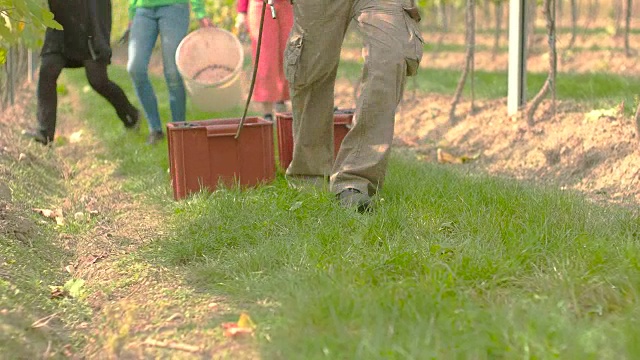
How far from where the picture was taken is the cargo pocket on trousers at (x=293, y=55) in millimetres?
4449

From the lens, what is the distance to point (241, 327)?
9.16 feet

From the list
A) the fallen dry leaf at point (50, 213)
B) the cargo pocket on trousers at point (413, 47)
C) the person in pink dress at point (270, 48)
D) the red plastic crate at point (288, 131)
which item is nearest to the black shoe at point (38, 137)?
the person in pink dress at point (270, 48)

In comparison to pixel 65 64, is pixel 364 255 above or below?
below

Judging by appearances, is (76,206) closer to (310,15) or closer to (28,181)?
(28,181)

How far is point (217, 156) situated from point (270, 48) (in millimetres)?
2149

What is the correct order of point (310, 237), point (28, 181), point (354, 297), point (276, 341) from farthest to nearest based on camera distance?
point (28, 181), point (310, 237), point (354, 297), point (276, 341)

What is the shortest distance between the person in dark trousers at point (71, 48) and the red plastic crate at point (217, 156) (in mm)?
1679

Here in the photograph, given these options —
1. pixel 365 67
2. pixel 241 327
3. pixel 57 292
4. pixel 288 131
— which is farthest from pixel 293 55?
pixel 241 327

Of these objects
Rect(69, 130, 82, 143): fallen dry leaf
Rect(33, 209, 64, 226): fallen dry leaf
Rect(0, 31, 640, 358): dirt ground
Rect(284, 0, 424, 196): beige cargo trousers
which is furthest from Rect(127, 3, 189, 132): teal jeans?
Rect(284, 0, 424, 196): beige cargo trousers

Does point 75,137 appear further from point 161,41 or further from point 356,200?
point 356,200

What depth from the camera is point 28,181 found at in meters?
5.43

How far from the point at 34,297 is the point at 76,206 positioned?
67.3 inches

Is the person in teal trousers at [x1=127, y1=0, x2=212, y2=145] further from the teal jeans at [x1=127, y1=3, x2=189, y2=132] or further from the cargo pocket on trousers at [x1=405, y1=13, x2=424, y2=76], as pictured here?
the cargo pocket on trousers at [x1=405, y1=13, x2=424, y2=76]

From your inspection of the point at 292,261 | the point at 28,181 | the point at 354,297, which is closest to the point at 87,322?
the point at 292,261
